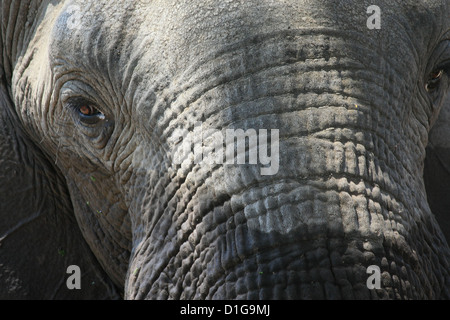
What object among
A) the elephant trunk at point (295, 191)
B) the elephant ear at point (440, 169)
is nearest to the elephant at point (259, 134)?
the elephant trunk at point (295, 191)

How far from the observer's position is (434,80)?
2.69 metres

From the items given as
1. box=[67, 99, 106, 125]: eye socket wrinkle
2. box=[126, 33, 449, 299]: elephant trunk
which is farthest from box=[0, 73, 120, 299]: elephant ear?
box=[126, 33, 449, 299]: elephant trunk

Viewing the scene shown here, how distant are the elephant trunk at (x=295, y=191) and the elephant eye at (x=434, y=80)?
0.82ft

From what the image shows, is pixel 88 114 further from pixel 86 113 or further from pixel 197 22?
pixel 197 22

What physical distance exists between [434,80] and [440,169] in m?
0.67

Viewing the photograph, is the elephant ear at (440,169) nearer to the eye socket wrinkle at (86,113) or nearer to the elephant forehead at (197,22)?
the elephant forehead at (197,22)

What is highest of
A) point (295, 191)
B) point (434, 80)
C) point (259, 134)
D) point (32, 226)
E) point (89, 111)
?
point (434, 80)

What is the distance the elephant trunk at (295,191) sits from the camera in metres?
2.10

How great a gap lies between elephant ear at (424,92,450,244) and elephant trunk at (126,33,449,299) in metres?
0.77

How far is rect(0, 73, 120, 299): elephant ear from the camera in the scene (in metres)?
3.23

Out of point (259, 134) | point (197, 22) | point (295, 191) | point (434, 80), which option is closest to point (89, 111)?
point (197, 22)

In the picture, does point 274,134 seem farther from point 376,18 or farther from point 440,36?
point 440,36

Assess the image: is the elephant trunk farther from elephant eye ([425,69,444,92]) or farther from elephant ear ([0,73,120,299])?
elephant ear ([0,73,120,299])
